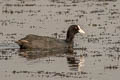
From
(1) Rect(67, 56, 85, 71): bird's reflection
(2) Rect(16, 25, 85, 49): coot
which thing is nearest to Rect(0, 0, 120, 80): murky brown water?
(1) Rect(67, 56, 85, 71): bird's reflection

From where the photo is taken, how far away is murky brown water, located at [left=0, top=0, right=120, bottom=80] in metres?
18.8

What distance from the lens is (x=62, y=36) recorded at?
85.3 ft

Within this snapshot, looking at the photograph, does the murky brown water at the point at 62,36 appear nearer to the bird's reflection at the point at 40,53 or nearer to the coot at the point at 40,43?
the bird's reflection at the point at 40,53

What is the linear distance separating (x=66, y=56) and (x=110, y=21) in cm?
760

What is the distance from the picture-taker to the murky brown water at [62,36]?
740 inches

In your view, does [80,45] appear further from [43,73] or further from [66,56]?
[43,73]

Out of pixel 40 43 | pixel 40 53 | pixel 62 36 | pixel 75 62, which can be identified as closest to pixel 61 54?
pixel 40 53

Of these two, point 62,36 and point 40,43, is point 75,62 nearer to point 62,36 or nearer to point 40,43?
point 40,43

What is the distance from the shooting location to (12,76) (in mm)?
18109

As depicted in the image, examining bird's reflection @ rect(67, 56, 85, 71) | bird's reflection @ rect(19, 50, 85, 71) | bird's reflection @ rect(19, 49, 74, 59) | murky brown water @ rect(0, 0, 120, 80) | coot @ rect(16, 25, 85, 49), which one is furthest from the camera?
coot @ rect(16, 25, 85, 49)

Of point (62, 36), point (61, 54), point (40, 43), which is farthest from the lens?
point (62, 36)

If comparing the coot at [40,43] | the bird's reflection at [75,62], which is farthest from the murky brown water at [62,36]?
the coot at [40,43]

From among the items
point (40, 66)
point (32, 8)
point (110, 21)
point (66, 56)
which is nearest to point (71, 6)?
point (32, 8)

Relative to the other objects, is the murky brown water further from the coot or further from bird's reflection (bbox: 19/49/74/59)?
the coot
